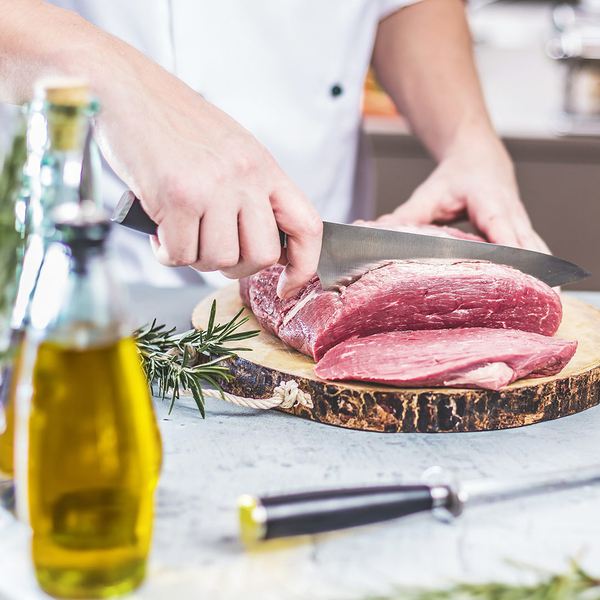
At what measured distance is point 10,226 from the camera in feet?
2.92

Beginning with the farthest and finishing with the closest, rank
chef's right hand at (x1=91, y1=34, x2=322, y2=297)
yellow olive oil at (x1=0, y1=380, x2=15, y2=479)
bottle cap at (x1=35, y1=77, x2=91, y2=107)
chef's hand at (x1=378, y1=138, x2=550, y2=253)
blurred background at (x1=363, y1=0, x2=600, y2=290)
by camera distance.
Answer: blurred background at (x1=363, y1=0, x2=600, y2=290) → chef's hand at (x1=378, y1=138, x2=550, y2=253) → chef's right hand at (x1=91, y1=34, x2=322, y2=297) → yellow olive oil at (x1=0, y1=380, x2=15, y2=479) → bottle cap at (x1=35, y1=77, x2=91, y2=107)

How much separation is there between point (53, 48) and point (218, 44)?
1057 mm

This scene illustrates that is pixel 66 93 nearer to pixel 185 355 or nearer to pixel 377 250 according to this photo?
pixel 185 355

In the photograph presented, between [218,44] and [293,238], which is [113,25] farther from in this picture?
[293,238]

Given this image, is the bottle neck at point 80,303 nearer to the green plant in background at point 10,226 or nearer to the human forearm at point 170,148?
the green plant in background at point 10,226

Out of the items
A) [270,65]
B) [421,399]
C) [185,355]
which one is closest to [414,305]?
[421,399]

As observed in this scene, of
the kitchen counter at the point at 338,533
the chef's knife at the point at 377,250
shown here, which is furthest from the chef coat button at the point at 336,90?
the kitchen counter at the point at 338,533

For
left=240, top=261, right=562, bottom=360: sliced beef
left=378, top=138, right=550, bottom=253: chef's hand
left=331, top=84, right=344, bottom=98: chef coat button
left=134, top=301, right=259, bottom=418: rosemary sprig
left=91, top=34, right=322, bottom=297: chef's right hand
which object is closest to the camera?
left=91, top=34, right=322, bottom=297: chef's right hand

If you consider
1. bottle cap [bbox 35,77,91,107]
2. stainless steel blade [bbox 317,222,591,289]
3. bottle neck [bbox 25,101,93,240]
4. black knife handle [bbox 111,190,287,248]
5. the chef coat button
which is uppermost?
the chef coat button


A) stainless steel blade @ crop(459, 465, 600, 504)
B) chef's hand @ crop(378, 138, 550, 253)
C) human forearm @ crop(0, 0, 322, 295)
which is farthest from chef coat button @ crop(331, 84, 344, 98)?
stainless steel blade @ crop(459, 465, 600, 504)

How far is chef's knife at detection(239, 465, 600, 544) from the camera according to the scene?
0.87 metres

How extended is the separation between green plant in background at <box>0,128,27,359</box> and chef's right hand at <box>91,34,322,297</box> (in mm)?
375

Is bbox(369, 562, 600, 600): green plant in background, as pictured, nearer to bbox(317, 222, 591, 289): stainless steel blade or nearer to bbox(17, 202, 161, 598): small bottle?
bbox(17, 202, 161, 598): small bottle

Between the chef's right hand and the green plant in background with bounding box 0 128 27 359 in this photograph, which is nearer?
the green plant in background with bounding box 0 128 27 359
